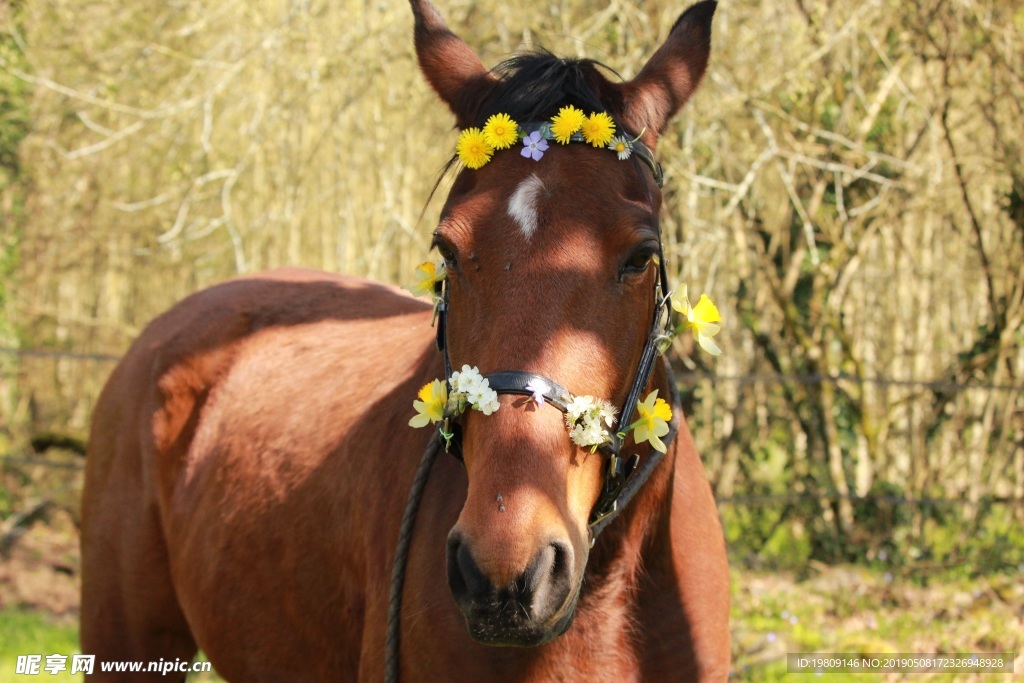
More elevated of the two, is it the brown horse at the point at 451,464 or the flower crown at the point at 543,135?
the flower crown at the point at 543,135

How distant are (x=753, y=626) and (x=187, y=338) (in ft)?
12.6

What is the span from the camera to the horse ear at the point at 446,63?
2375 millimetres

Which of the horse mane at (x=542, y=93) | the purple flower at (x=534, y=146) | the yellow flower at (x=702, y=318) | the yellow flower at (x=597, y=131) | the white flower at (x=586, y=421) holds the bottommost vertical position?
the white flower at (x=586, y=421)

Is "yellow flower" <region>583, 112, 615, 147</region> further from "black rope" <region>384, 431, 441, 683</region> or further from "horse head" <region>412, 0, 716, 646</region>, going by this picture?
"black rope" <region>384, 431, 441, 683</region>

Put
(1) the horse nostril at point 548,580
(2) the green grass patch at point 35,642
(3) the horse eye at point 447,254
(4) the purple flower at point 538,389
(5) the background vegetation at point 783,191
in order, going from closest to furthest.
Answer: (1) the horse nostril at point 548,580, (4) the purple flower at point 538,389, (3) the horse eye at point 447,254, (2) the green grass patch at point 35,642, (5) the background vegetation at point 783,191

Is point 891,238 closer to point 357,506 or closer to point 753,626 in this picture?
point 753,626

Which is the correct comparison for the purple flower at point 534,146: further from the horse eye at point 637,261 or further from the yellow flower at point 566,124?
the horse eye at point 637,261

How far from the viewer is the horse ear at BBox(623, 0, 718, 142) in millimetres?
2293

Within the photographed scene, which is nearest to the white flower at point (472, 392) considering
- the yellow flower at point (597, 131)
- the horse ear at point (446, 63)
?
the yellow flower at point (597, 131)

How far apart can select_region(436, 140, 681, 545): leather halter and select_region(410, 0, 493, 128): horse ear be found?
49cm

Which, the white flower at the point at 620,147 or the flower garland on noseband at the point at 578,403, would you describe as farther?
the white flower at the point at 620,147

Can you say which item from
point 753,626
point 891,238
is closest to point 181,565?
point 753,626

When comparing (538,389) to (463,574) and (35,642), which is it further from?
(35,642)

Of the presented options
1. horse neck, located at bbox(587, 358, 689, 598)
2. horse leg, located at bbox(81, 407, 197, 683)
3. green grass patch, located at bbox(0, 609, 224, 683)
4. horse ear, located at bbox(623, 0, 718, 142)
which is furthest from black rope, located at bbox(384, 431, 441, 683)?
green grass patch, located at bbox(0, 609, 224, 683)
